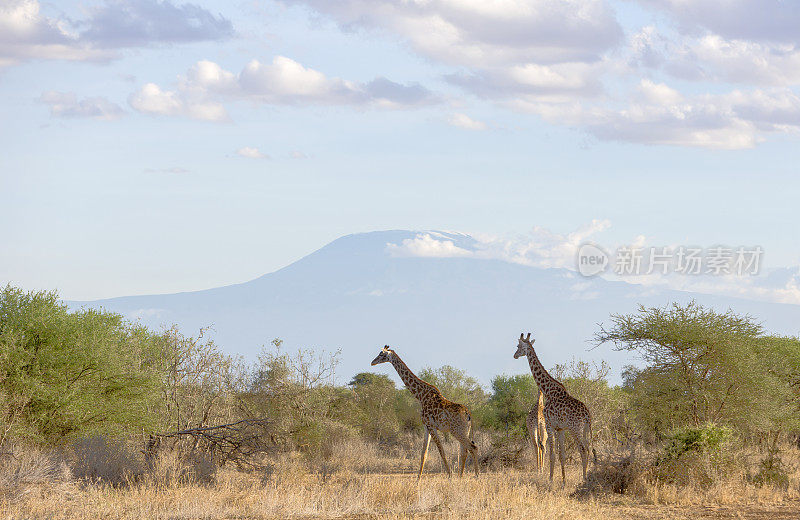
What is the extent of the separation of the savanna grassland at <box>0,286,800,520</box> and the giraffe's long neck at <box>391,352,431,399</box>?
7.19 feet

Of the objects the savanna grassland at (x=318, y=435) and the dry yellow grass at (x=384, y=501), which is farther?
the savanna grassland at (x=318, y=435)

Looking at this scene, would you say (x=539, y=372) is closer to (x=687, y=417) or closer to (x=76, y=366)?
(x=687, y=417)

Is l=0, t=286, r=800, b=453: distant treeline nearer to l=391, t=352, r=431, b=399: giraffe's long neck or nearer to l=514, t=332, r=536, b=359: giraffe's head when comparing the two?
l=514, t=332, r=536, b=359: giraffe's head

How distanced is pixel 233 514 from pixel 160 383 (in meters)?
10.7

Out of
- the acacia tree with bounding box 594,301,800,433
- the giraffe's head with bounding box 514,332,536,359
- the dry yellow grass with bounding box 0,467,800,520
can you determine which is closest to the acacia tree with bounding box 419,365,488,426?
the acacia tree with bounding box 594,301,800,433

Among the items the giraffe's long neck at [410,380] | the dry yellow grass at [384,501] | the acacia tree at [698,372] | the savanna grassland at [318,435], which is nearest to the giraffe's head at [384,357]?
the giraffe's long neck at [410,380]

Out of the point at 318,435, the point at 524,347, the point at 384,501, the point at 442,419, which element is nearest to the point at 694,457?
the point at 524,347

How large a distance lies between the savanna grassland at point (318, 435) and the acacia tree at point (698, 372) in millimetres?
53

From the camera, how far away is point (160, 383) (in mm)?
23812

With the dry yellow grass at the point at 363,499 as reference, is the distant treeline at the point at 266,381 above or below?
above

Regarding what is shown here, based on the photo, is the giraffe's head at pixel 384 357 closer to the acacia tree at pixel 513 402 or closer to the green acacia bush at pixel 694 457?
the green acacia bush at pixel 694 457

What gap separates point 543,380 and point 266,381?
1125cm

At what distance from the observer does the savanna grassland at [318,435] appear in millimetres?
15242

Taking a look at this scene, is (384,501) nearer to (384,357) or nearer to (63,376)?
(384,357)
